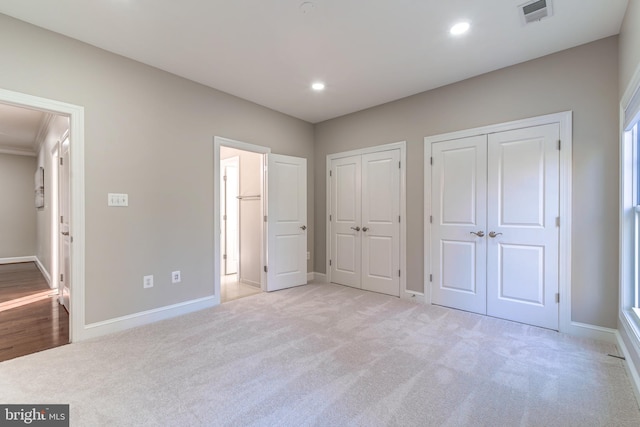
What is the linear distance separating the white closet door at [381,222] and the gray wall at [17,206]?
25.9 ft

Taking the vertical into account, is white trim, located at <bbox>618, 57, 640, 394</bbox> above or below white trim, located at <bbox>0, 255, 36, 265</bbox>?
above

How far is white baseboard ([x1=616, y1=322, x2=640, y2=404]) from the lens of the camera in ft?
5.82

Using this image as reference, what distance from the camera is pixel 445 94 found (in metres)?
3.46

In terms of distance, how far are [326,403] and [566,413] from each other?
1.34 metres

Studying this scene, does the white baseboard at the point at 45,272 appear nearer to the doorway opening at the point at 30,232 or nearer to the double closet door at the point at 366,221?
the doorway opening at the point at 30,232

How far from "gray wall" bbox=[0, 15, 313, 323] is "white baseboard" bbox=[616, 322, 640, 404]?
368cm

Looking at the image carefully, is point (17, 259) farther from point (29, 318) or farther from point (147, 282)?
point (147, 282)

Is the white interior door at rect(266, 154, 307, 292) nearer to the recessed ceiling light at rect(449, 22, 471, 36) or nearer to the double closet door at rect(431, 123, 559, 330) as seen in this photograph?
the double closet door at rect(431, 123, 559, 330)

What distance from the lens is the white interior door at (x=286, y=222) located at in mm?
4227

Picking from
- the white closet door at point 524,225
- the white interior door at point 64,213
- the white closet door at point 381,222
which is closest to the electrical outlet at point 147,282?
the white interior door at point 64,213

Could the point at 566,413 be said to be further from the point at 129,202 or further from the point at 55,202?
the point at 55,202

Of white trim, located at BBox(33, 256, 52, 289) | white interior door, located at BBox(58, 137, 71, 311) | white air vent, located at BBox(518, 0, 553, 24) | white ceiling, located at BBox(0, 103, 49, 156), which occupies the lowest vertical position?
white trim, located at BBox(33, 256, 52, 289)

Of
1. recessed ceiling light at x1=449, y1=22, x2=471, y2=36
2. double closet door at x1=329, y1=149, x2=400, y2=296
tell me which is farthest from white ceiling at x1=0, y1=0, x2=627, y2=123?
double closet door at x1=329, y1=149, x2=400, y2=296

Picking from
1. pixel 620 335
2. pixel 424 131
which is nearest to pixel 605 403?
pixel 620 335
